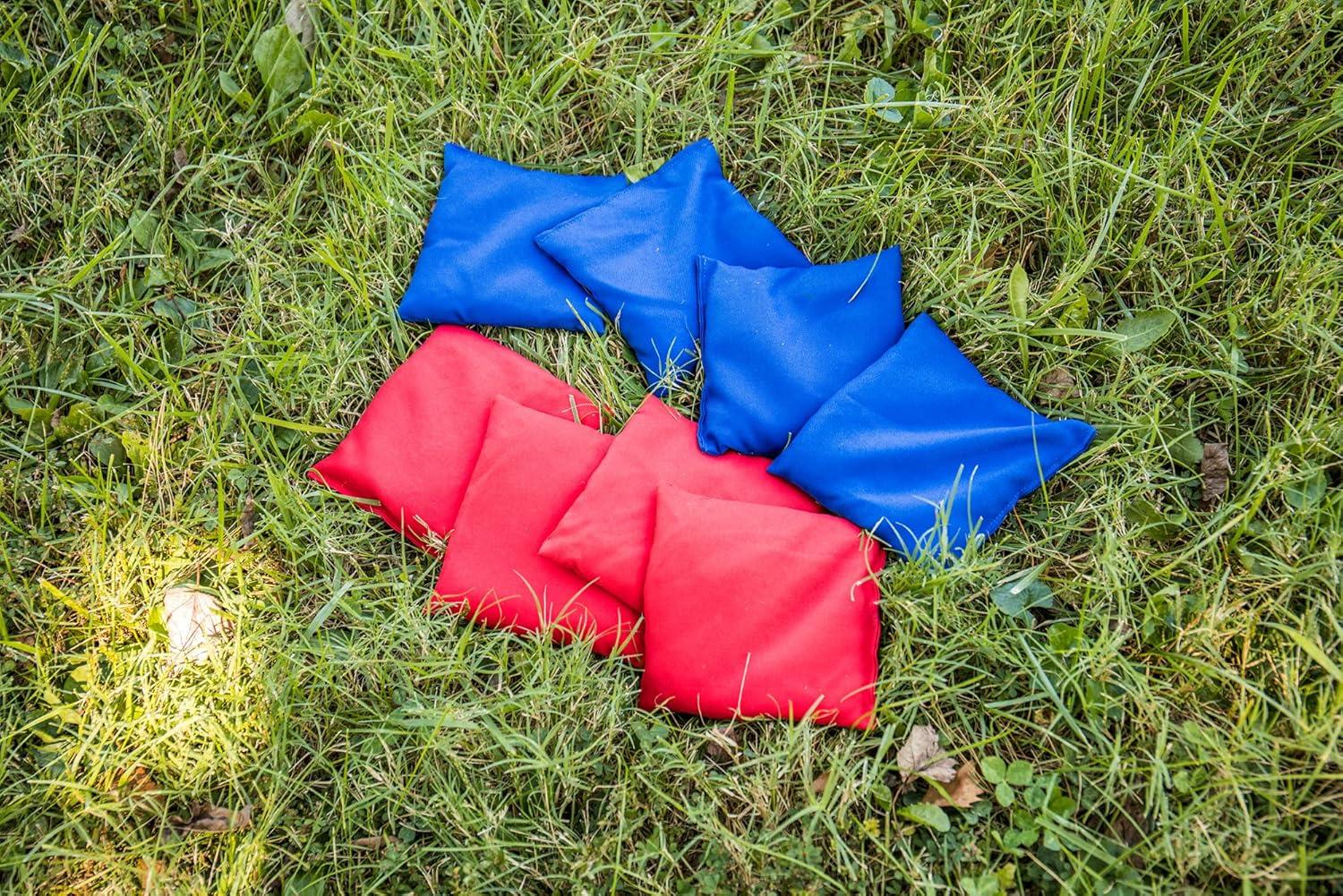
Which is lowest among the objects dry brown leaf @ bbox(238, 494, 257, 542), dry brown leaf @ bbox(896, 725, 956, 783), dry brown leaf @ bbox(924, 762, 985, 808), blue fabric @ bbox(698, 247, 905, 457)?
dry brown leaf @ bbox(924, 762, 985, 808)

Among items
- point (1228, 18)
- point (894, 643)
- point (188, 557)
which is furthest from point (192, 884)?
point (1228, 18)

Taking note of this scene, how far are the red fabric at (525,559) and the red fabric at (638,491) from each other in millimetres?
55

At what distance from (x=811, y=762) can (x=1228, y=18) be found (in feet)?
6.24

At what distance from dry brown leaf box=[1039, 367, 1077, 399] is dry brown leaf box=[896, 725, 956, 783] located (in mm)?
787

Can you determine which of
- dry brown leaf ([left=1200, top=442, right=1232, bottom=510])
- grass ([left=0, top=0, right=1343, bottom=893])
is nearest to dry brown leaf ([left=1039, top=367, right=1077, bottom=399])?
grass ([left=0, top=0, right=1343, bottom=893])

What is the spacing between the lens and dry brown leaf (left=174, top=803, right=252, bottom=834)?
188 cm

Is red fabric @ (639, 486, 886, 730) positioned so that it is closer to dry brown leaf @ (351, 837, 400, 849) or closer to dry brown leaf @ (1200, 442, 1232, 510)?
dry brown leaf @ (351, 837, 400, 849)

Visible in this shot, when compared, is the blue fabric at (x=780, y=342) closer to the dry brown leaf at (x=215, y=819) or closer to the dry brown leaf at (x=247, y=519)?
the dry brown leaf at (x=247, y=519)

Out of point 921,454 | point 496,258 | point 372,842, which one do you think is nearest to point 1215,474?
point 921,454

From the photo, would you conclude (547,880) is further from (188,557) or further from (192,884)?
(188,557)

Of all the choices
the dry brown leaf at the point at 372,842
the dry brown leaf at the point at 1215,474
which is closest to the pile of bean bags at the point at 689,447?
the dry brown leaf at the point at 1215,474

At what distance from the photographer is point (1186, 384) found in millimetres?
2037

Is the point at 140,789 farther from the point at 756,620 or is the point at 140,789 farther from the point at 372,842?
the point at 756,620

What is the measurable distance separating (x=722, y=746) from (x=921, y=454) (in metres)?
0.71
